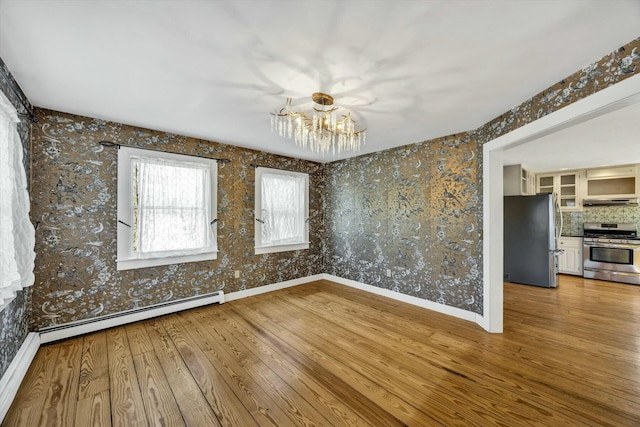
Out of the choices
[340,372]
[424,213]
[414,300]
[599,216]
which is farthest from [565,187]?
[340,372]

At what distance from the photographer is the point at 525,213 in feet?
15.9

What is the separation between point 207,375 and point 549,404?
8.35 feet

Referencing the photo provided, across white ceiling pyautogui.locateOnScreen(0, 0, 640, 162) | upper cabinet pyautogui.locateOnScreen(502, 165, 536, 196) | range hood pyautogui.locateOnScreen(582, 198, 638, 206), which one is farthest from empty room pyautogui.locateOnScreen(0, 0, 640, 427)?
range hood pyautogui.locateOnScreen(582, 198, 638, 206)

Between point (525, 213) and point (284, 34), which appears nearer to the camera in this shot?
point (284, 34)

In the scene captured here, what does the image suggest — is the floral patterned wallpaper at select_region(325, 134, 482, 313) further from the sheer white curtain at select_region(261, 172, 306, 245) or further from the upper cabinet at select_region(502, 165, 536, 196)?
the upper cabinet at select_region(502, 165, 536, 196)

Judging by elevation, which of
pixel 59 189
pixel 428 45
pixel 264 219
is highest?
pixel 428 45

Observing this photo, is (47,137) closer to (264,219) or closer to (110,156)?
(110,156)

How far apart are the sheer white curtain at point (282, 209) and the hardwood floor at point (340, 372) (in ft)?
4.80

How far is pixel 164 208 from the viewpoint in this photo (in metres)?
3.25

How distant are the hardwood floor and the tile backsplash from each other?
3036mm

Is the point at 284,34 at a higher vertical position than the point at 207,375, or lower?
higher

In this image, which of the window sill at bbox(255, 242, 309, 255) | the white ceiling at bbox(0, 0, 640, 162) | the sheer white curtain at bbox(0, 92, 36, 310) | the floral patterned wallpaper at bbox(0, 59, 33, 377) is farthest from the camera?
the window sill at bbox(255, 242, 309, 255)

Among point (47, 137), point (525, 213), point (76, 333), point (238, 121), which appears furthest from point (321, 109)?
point (525, 213)

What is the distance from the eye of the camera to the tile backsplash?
5.14 m
